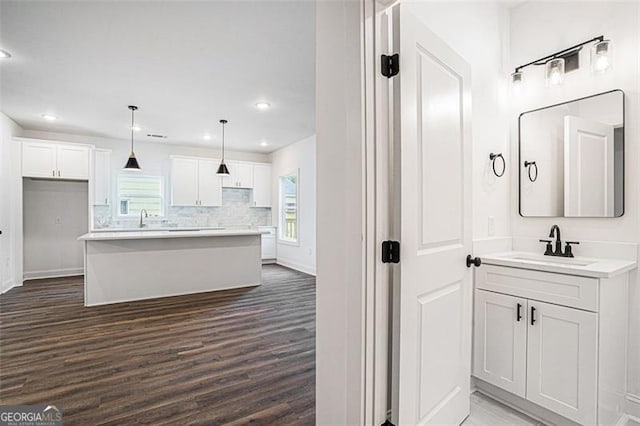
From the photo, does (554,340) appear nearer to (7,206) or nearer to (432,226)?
(432,226)

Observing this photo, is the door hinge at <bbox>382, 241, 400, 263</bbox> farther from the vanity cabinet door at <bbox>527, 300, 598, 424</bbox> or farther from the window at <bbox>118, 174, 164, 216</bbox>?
the window at <bbox>118, 174, 164, 216</bbox>

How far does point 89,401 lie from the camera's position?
6.69ft

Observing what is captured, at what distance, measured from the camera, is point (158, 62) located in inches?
125

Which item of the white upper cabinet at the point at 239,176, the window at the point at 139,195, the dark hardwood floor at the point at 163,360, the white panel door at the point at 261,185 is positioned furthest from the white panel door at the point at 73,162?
the white panel door at the point at 261,185

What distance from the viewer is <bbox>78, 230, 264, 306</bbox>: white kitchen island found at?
424 centimetres

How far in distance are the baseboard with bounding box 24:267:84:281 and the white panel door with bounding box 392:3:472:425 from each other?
7.08 m

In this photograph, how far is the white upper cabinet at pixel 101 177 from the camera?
236 inches

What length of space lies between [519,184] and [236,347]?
2.70m

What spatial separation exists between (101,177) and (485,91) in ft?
21.4

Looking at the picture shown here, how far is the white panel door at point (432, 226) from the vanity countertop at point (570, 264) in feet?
1.01

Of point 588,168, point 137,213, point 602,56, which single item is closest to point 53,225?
point 137,213

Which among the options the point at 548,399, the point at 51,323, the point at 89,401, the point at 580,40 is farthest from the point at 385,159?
the point at 51,323

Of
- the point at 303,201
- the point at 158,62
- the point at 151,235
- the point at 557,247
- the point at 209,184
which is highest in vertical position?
the point at 158,62

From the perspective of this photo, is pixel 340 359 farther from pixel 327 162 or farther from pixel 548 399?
pixel 548 399
